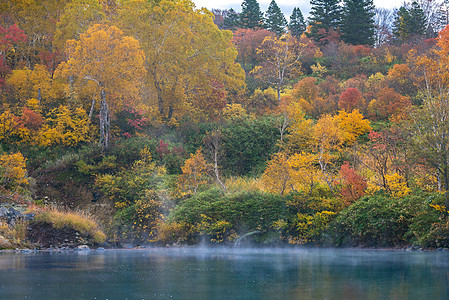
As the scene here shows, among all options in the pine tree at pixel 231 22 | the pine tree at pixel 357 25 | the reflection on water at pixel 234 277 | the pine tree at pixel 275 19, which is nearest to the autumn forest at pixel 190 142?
the reflection on water at pixel 234 277

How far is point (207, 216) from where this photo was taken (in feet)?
68.8

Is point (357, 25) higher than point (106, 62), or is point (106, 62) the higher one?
point (357, 25)

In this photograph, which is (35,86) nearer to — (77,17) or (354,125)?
(77,17)

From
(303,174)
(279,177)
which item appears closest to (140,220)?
(279,177)

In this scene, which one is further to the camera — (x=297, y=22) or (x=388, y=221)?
(x=297, y=22)

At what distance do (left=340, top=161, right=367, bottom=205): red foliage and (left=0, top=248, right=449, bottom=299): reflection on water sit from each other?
4.27m

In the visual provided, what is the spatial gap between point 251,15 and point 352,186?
151 ft

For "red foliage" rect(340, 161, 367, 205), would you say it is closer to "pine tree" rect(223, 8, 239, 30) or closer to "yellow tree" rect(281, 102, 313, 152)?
"yellow tree" rect(281, 102, 313, 152)

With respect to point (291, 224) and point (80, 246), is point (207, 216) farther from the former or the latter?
point (80, 246)

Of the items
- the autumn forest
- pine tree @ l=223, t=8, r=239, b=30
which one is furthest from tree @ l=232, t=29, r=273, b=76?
pine tree @ l=223, t=8, r=239, b=30

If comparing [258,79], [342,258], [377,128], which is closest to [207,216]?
[342,258]

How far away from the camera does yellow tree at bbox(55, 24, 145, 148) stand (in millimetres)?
26812

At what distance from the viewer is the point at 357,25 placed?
53125 mm

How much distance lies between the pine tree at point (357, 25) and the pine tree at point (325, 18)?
128 cm
